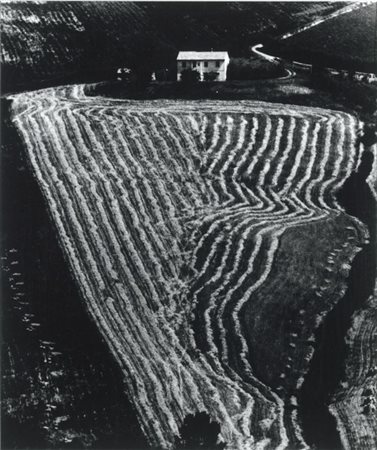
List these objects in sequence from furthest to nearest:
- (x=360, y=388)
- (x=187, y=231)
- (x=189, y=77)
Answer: (x=189, y=77), (x=187, y=231), (x=360, y=388)

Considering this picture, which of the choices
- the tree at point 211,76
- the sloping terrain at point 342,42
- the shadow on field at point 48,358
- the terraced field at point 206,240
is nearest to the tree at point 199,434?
the terraced field at point 206,240

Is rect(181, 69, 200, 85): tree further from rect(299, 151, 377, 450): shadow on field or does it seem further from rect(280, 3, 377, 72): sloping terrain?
rect(299, 151, 377, 450): shadow on field

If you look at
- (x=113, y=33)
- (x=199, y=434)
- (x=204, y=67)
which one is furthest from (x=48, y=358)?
(x=113, y=33)

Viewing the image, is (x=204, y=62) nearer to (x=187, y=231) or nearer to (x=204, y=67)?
(x=204, y=67)

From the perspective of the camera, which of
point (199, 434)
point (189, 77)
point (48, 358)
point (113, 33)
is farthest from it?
point (113, 33)

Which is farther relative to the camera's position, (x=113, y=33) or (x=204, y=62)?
(x=113, y=33)

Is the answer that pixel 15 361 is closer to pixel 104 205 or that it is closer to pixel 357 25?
pixel 104 205

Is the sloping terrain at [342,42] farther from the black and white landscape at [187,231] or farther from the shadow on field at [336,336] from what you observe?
the shadow on field at [336,336]
